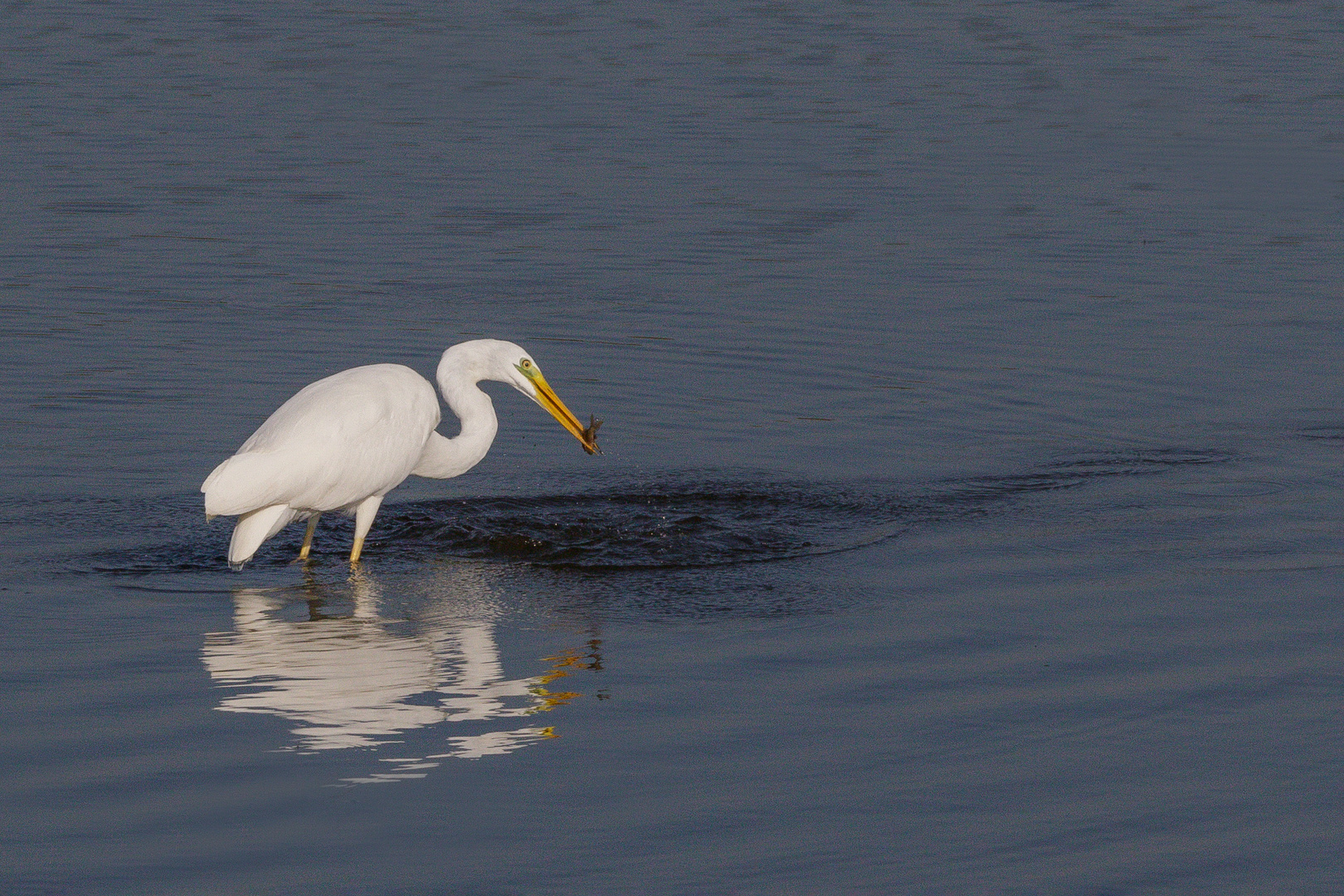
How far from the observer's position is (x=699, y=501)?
37.4ft

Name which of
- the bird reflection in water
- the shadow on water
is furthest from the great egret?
the bird reflection in water

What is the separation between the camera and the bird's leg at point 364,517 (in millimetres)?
10547

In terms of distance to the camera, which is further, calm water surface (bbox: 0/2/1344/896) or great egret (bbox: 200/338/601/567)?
great egret (bbox: 200/338/601/567)

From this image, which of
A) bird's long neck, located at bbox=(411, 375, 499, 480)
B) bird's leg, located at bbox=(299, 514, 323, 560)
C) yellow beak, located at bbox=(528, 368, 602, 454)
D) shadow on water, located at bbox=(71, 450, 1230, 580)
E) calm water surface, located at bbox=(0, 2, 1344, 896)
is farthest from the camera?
bird's long neck, located at bbox=(411, 375, 499, 480)

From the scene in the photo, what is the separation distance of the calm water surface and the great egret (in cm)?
33

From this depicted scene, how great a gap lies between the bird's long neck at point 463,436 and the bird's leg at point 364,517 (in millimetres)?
637

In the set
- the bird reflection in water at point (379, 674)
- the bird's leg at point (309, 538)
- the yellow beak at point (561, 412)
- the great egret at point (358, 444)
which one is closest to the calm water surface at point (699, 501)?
the bird reflection in water at point (379, 674)

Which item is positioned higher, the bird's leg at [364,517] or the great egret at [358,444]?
the great egret at [358,444]

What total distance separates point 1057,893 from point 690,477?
5.86 meters

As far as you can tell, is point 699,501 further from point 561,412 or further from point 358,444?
point 358,444

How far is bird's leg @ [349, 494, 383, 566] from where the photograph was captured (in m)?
10.5

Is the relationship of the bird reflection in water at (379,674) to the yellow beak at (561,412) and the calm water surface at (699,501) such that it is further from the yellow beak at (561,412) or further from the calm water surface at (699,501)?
the yellow beak at (561,412)

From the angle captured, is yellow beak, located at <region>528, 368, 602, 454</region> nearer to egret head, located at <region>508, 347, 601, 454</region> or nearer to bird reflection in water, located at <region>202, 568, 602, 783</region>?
egret head, located at <region>508, 347, 601, 454</region>

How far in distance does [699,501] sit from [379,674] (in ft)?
11.1
